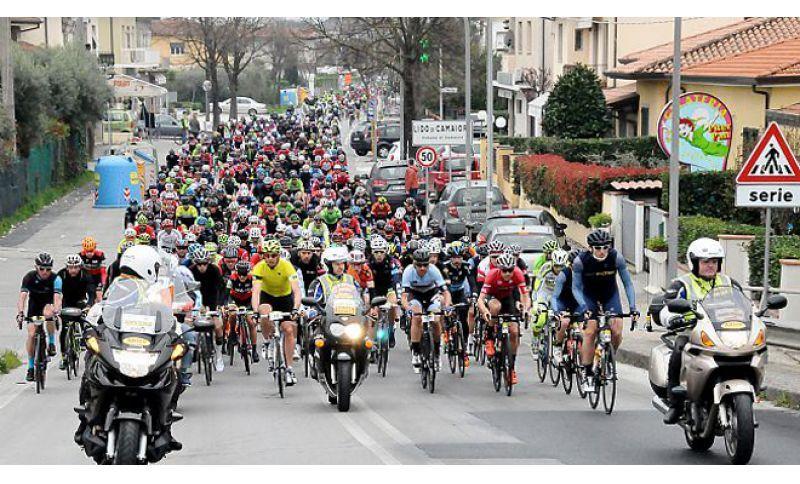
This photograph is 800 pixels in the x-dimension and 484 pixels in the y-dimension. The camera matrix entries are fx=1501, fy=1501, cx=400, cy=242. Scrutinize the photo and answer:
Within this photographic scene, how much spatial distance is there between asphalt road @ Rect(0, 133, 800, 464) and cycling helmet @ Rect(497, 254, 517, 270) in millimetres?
1418

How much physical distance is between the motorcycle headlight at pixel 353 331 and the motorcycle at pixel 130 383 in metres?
4.45

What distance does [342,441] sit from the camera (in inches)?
504

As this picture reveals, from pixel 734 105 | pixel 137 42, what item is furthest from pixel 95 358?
pixel 137 42

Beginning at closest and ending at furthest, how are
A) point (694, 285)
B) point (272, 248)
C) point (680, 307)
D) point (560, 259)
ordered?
1. point (680, 307)
2. point (694, 285)
3. point (272, 248)
4. point (560, 259)

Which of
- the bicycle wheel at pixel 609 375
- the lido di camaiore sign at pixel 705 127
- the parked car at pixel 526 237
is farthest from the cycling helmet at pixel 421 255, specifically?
the lido di camaiore sign at pixel 705 127

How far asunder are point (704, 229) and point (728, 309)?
46.2 feet

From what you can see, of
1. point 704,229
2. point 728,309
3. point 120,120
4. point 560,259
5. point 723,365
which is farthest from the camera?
point 120,120

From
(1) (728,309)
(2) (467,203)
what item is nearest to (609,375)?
(1) (728,309)

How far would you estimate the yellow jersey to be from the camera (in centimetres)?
1739

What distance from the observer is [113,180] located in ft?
163

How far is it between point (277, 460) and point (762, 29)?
32584 mm

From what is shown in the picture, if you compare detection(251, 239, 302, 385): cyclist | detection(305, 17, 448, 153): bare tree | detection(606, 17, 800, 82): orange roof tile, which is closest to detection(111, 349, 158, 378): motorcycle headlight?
detection(251, 239, 302, 385): cyclist

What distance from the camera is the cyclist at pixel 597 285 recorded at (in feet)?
48.2

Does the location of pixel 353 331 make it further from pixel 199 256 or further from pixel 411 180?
pixel 411 180
